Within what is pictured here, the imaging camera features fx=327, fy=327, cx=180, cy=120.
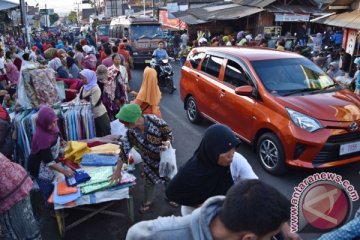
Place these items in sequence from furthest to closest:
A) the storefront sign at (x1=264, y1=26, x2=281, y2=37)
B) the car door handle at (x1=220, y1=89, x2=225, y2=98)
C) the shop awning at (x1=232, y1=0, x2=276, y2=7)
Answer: the storefront sign at (x1=264, y1=26, x2=281, y2=37) < the shop awning at (x1=232, y1=0, x2=276, y2=7) < the car door handle at (x1=220, y1=89, x2=225, y2=98)

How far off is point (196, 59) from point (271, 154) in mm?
3231

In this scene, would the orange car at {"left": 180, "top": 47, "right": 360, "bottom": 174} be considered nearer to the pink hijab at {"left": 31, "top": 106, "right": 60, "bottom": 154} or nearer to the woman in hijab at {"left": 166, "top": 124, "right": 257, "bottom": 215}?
the woman in hijab at {"left": 166, "top": 124, "right": 257, "bottom": 215}

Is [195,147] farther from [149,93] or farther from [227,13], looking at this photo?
[227,13]

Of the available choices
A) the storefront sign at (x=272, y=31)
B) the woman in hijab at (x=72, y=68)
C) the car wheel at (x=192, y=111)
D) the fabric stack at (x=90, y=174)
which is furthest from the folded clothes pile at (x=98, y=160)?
the storefront sign at (x=272, y=31)

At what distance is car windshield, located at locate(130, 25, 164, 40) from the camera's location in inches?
653

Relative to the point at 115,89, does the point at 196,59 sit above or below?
above

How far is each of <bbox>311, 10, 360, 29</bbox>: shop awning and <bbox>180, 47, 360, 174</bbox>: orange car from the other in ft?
17.2

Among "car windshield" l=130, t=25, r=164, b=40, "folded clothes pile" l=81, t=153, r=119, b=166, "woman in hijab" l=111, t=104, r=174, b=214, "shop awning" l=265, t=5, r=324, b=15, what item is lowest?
"folded clothes pile" l=81, t=153, r=119, b=166

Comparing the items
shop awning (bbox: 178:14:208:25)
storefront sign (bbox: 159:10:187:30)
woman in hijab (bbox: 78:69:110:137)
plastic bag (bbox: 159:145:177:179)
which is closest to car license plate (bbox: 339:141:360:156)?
plastic bag (bbox: 159:145:177:179)

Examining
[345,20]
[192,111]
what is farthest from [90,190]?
[345,20]

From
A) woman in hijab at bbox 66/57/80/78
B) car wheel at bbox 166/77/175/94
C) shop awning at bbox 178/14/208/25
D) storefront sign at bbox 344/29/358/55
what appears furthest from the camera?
shop awning at bbox 178/14/208/25

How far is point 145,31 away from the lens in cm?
1684

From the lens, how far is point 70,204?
373 cm

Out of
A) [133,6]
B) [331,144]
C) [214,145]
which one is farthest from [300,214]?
[133,6]
